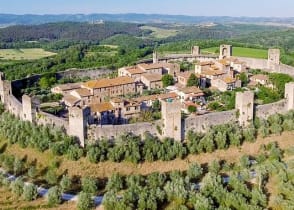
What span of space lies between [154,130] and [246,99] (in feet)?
22.9

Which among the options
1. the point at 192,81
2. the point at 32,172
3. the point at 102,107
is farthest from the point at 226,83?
the point at 32,172

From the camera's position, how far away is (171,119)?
1116 inches

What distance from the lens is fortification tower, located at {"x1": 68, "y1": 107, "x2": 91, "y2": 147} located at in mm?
27391

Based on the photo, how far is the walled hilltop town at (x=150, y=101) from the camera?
92.8ft

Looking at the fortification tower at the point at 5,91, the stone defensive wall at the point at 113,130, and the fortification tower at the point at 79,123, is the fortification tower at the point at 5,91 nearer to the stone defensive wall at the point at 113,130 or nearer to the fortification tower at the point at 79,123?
the fortification tower at the point at 79,123

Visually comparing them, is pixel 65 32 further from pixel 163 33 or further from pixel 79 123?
pixel 79 123

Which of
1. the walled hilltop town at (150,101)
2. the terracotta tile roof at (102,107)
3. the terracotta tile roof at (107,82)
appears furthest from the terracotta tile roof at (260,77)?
the terracotta tile roof at (102,107)

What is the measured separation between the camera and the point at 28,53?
259 ft

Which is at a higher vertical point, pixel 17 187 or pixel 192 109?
pixel 192 109

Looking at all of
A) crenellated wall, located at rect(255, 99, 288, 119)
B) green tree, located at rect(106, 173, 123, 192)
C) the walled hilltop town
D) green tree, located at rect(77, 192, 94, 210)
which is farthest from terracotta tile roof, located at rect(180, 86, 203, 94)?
green tree, located at rect(77, 192, 94, 210)

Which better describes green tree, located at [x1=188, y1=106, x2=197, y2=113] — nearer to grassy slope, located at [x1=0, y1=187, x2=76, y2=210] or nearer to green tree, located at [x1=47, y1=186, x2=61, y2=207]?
Result: grassy slope, located at [x1=0, y1=187, x2=76, y2=210]

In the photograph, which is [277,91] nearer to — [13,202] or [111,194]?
[111,194]

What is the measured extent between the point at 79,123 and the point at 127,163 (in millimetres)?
3840

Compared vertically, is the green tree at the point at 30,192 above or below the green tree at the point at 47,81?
below
